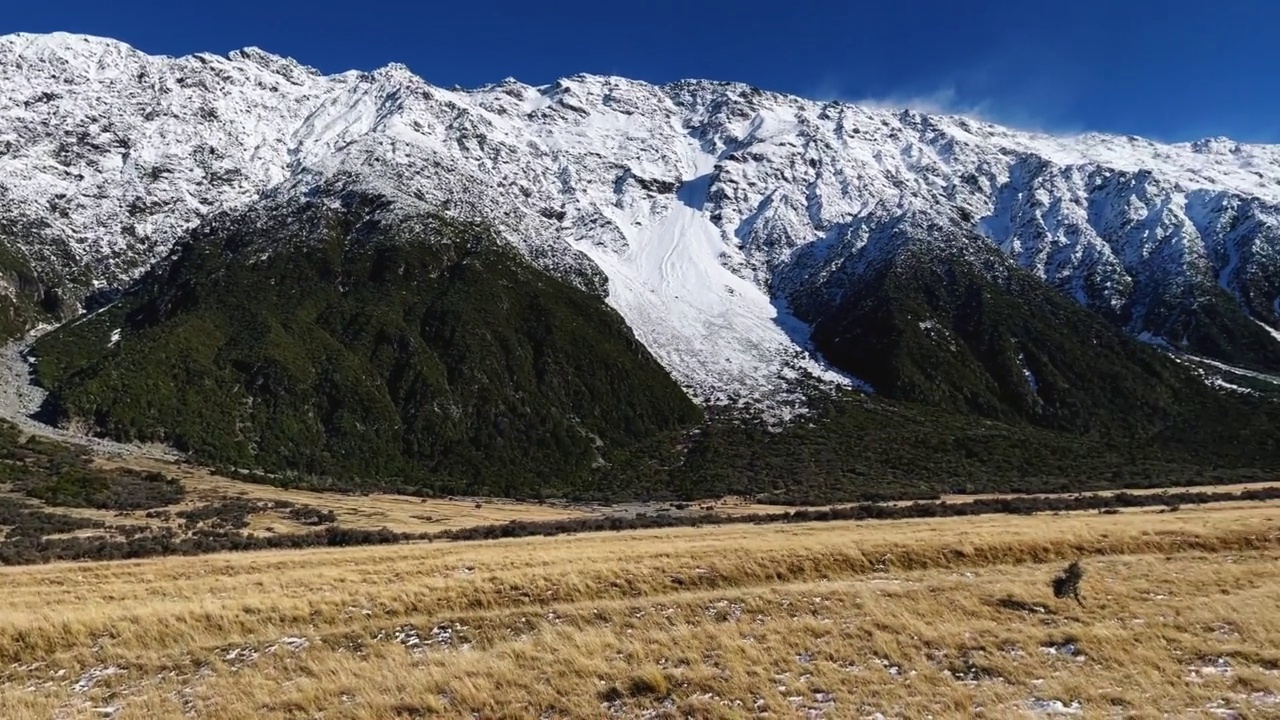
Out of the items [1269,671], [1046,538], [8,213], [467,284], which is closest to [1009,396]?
[467,284]

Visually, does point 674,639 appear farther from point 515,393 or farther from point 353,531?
point 515,393

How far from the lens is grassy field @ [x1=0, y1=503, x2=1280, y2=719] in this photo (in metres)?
14.6

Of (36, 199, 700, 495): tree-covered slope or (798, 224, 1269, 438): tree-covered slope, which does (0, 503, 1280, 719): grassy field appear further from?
(798, 224, 1269, 438): tree-covered slope

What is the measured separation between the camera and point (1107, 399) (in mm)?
176625

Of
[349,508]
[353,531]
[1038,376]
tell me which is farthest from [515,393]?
[1038,376]

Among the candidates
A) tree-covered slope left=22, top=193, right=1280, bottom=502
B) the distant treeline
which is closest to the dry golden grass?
the distant treeline

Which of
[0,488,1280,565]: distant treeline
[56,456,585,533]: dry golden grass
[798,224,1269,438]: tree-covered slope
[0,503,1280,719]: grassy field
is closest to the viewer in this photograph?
→ [0,503,1280,719]: grassy field

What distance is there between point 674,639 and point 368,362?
472 feet

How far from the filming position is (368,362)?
5915 inches

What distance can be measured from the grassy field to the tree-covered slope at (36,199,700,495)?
319 feet

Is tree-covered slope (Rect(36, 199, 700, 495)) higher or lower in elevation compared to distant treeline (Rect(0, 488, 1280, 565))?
higher

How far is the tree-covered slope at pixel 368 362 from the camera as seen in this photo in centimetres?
12431

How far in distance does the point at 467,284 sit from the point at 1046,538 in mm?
160638

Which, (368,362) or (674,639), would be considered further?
(368,362)
